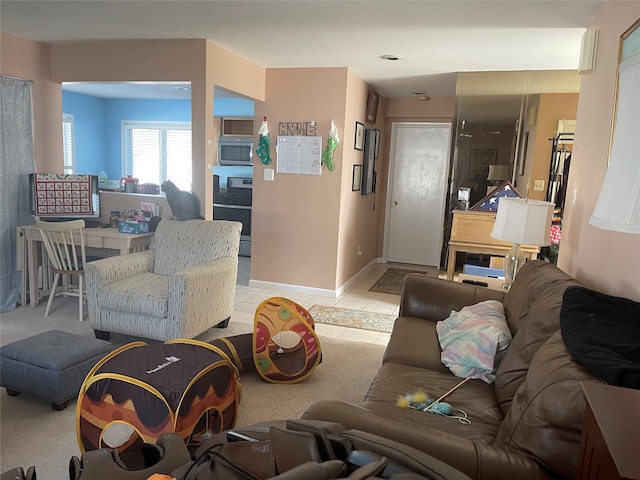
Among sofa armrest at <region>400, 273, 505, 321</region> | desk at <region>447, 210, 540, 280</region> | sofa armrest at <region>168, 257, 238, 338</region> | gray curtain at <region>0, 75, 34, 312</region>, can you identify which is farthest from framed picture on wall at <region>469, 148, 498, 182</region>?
gray curtain at <region>0, 75, 34, 312</region>

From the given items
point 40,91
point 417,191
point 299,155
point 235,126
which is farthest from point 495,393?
point 235,126

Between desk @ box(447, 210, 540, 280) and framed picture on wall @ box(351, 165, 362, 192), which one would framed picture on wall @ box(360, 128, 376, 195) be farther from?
desk @ box(447, 210, 540, 280)

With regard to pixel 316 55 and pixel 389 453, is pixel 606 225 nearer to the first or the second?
pixel 389 453

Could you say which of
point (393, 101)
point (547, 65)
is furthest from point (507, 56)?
point (393, 101)

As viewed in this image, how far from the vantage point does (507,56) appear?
3.91m

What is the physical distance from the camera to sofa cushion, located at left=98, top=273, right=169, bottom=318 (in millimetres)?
3137

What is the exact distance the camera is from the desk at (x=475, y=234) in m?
4.23

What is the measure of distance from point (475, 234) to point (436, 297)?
1587 mm

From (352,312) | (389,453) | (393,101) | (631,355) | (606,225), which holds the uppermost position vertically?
(393,101)

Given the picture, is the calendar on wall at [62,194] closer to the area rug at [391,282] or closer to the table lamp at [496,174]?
the area rug at [391,282]

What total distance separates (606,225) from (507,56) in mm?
3691

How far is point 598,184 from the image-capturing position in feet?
7.89

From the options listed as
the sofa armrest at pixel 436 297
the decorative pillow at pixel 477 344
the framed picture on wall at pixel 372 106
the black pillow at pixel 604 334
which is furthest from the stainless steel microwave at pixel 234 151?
the black pillow at pixel 604 334

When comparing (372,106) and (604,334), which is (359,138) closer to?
(372,106)
